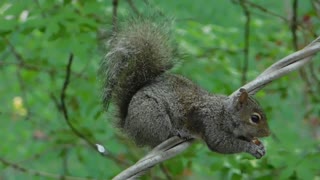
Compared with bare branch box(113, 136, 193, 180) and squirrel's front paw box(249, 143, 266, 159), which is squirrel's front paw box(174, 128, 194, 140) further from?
bare branch box(113, 136, 193, 180)

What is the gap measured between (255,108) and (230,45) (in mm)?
1387

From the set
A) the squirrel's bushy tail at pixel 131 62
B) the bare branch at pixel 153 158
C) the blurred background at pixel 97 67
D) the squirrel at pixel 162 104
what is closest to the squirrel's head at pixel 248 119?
the squirrel at pixel 162 104

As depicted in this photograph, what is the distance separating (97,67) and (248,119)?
139 cm

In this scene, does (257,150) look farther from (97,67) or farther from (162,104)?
(97,67)

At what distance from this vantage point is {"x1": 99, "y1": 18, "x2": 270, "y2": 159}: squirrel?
2.35m

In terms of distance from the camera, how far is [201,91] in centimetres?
252

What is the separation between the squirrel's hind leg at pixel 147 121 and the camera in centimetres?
233

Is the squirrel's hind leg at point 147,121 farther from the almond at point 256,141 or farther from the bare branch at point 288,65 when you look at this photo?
the bare branch at point 288,65

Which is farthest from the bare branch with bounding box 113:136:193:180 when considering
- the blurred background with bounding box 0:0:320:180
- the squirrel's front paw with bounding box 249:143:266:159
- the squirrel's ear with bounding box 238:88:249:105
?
the blurred background with bounding box 0:0:320:180

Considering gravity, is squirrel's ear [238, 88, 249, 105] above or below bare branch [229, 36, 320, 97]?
below

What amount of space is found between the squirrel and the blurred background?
0.11 m

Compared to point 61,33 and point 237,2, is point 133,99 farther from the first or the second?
point 237,2

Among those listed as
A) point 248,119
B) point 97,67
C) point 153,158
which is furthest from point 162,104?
point 97,67

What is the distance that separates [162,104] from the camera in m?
2.38
